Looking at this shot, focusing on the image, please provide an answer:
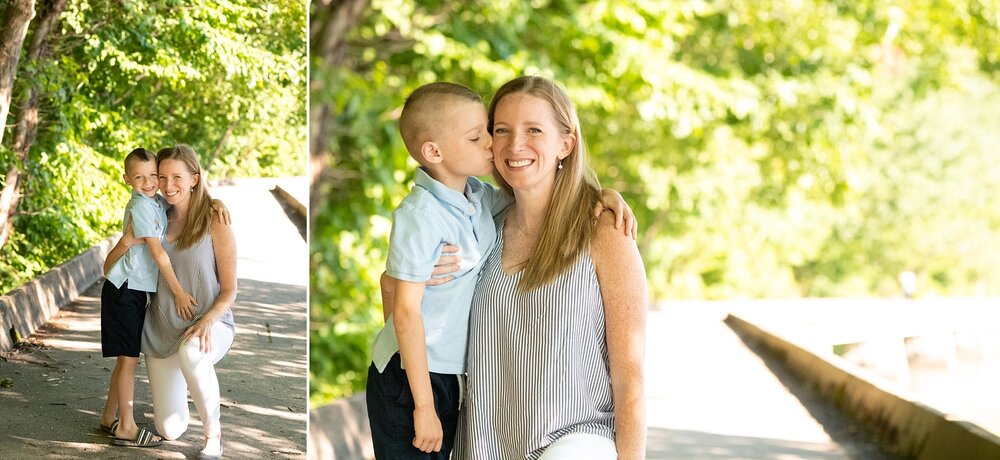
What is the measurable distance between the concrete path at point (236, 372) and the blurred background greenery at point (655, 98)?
0.65m

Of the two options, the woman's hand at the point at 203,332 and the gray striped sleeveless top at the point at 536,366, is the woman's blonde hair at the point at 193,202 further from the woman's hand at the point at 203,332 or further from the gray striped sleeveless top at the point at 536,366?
the gray striped sleeveless top at the point at 536,366

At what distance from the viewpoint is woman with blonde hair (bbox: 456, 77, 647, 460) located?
8.08 feet

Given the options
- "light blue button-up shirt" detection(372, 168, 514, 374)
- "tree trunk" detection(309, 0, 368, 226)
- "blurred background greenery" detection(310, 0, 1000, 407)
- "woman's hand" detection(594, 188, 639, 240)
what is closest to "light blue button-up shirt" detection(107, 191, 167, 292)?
"light blue button-up shirt" detection(372, 168, 514, 374)

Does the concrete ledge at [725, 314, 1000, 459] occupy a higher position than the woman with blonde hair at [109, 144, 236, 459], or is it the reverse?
the woman with blonde hair at [109, 144, 236, 459]

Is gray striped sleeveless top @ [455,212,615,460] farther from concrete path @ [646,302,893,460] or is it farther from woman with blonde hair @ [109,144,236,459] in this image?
concrete path @ [646,302,893,460]

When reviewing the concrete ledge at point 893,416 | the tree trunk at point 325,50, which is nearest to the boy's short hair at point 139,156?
the concrete ledge at point 893,416

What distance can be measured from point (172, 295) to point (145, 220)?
7.8 inches

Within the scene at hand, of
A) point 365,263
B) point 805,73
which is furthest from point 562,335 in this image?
point 805,73

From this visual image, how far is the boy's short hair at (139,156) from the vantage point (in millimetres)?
2639

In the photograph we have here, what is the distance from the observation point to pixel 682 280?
2289 centimetres

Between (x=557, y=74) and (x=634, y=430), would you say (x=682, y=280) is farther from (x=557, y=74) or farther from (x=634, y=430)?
(x=634, y=430)

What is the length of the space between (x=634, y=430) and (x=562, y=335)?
241mm

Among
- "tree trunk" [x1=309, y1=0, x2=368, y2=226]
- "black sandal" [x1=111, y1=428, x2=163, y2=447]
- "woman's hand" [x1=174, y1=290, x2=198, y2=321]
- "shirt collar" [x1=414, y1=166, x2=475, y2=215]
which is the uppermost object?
"tree trunk" [x1=309, y1=0, x2=368, y2=226]

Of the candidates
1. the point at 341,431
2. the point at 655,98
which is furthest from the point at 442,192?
the point at 655,98
